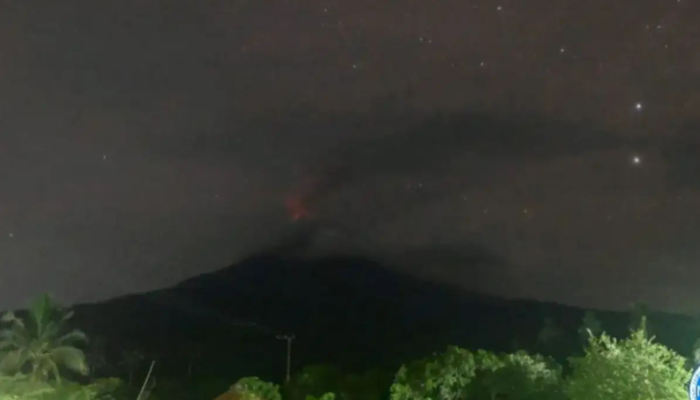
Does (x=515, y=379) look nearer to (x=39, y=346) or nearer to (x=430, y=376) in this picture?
(x=430, y=376)

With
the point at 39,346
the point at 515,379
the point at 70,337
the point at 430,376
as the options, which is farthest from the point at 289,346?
the point at 515,379

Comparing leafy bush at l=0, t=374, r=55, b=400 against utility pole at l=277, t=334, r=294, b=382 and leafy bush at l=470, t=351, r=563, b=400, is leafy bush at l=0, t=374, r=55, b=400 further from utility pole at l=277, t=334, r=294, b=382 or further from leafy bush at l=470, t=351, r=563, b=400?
utility pole at l=277, t=334, r=294, b=382

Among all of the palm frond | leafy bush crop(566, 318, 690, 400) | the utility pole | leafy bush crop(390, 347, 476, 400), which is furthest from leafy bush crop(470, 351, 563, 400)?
the utility pole

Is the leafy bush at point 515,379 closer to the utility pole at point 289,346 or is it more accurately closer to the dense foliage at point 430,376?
the dense foliage at point 430,376

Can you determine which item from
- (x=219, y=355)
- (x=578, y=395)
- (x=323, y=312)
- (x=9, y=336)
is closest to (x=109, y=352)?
(x=219, y=355)

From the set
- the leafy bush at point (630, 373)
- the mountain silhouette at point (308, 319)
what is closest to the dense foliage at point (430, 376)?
the leafy bush at point (630, 373)

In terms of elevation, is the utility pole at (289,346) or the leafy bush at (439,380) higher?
the utility pole at (289,346)
